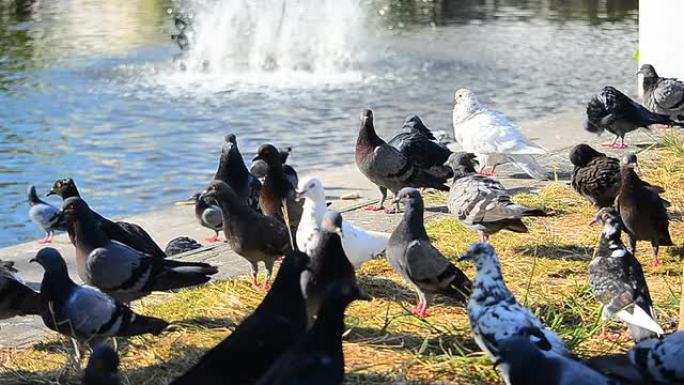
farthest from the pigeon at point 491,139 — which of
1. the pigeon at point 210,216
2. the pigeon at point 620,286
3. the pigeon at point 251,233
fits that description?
the pigeon at point 620,286

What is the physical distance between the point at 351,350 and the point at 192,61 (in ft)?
44.2

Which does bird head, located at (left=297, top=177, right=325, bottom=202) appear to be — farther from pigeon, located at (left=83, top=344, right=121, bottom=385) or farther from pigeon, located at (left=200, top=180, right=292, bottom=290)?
pigeon, located at (left=83, top=344, right=121, bottom=385)

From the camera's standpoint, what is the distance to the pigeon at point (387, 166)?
28.6 ft

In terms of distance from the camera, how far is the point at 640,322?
5.21 m

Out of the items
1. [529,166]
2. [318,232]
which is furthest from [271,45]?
[318,232]

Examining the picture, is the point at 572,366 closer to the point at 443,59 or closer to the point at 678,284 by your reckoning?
the point at 678,284

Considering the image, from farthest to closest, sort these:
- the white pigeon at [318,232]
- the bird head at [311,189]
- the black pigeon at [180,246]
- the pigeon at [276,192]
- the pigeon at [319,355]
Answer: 1. the black pigeon at [180,246]
2. the pigeon at [276,192]
3. the bird head at [311,189]
4. the white pigeon at [318,232]
5. the pigeon at [319,355]

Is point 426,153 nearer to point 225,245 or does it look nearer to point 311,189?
point 225,245

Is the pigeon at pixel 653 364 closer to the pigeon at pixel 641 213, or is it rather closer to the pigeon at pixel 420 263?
the pigeon at pixel 420 263

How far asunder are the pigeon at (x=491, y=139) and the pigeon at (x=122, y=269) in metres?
3.91

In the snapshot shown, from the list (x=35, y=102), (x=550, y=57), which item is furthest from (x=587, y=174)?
(x=550, y=57)

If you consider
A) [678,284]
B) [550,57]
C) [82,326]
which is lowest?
[550,57]

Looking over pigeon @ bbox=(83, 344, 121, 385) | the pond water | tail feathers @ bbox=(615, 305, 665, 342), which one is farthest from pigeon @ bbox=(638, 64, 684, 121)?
pigeon @ bbox=(83, 344, 121, 385)

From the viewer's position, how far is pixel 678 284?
6.66 m
